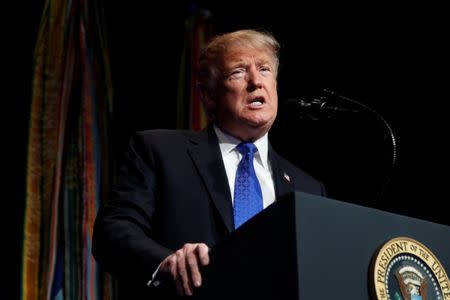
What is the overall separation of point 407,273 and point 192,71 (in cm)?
228

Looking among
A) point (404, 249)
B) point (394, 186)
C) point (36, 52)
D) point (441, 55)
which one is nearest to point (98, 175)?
point (36, 52)

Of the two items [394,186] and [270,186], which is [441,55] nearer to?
[394,186]

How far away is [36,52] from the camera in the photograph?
2.80m

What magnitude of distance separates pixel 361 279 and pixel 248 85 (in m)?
1.08

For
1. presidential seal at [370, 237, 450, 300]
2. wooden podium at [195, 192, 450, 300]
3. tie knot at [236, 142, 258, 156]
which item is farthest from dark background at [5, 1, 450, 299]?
wooden podium at [195, 192, 450, 300]

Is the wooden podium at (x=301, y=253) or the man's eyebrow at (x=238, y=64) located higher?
the man's eyebrow at (x=238, y=64)

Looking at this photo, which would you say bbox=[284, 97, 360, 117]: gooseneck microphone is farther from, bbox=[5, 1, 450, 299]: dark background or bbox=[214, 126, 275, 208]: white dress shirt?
bbox=[5, 1, 450, 299]: dark background

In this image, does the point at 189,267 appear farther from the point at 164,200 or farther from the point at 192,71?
the point at 192,71

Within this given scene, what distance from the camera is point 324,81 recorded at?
3084mm

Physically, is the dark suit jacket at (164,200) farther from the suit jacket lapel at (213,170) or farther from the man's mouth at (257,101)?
the man's mouth at (257,101)

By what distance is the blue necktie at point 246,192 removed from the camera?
1.68m

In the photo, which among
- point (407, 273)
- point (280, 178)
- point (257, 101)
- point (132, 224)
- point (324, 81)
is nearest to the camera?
point (407, 273)

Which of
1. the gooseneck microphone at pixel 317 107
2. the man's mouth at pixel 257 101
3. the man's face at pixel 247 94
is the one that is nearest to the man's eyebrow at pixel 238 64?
the man's face at pixel 247 94

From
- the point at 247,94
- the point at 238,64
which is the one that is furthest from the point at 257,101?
the point at 238,64
